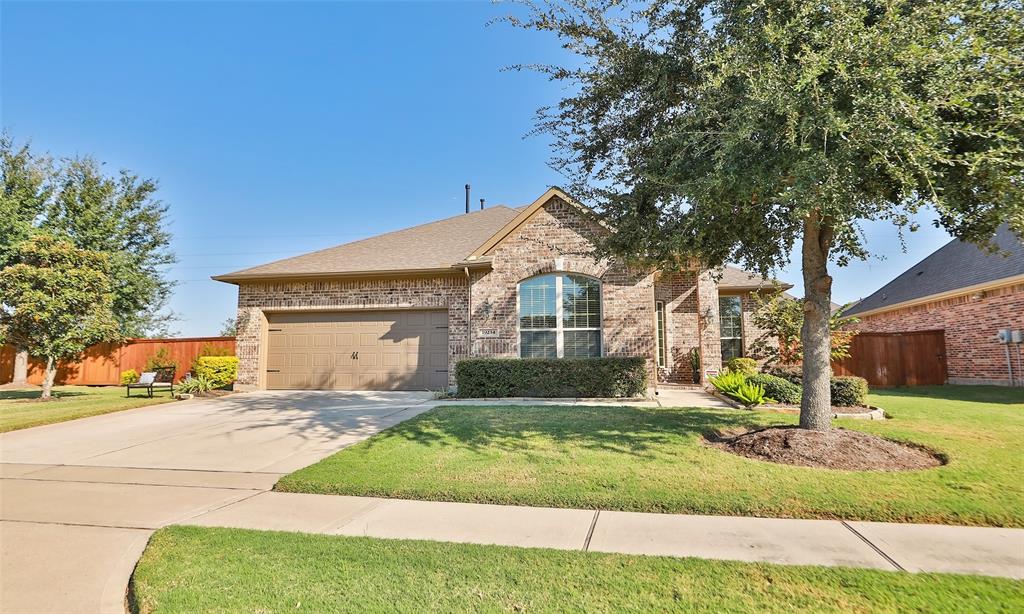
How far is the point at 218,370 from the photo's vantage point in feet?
47.4

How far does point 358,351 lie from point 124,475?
864 centimetres

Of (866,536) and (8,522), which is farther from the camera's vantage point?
(8,522)

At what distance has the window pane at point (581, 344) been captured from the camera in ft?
41.4

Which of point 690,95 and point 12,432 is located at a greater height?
point 690,95

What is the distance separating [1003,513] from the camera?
403 centimetres

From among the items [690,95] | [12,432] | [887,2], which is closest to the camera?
[887,2]

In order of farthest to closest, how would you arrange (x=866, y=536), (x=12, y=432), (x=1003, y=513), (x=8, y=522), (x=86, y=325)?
(x=86, y=325) < (x=12, y=432) < (x=8, y=522) < (x=1003, y=513) < (x=866, y=536)

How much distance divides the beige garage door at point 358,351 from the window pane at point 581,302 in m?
3.66

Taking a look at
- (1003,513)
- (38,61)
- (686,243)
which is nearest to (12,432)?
(38,61)

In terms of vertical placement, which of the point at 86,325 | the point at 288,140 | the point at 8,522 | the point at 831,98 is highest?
the point at 288,140

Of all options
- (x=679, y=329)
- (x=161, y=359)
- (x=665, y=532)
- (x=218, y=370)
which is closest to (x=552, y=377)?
(x=679, y=329)

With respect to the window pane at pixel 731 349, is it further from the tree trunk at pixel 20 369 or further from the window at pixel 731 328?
the tree trunk at pixel 20 369

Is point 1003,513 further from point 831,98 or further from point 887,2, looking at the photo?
point 887,2

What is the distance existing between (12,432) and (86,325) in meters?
6.11
